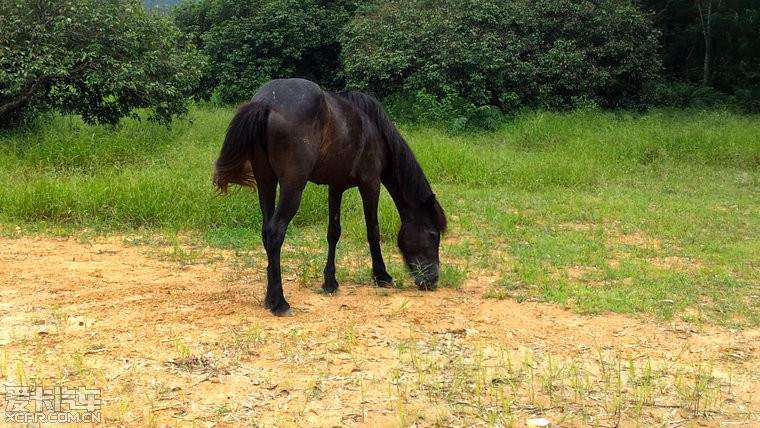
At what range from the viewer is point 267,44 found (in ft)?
63.9

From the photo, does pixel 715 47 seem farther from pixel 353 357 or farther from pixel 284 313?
pixel 353 357

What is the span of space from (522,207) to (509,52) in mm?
8061

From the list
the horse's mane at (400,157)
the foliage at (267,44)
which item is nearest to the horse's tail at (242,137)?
the horse's mane at (400,157)

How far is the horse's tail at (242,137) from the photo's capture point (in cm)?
479

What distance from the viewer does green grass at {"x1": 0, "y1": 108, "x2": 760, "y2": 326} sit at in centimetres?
607

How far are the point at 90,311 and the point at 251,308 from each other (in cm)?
112

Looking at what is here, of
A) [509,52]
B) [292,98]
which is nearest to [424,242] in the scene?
[292,98]

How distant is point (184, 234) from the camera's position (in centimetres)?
729

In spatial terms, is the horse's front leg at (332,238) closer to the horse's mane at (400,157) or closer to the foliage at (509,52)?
the horse's mane at (400,157)

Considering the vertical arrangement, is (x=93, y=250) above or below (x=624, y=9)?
below

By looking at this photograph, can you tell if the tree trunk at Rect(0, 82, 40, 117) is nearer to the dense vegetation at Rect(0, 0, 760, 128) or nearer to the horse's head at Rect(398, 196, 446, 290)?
the dense vegetation at Rect(0, 0, 760, 128)

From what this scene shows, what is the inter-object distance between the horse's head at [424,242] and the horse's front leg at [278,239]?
1.33 m

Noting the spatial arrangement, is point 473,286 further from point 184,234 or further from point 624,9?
point 624,9

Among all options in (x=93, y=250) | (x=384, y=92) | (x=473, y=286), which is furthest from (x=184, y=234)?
(x=384, y=92)
